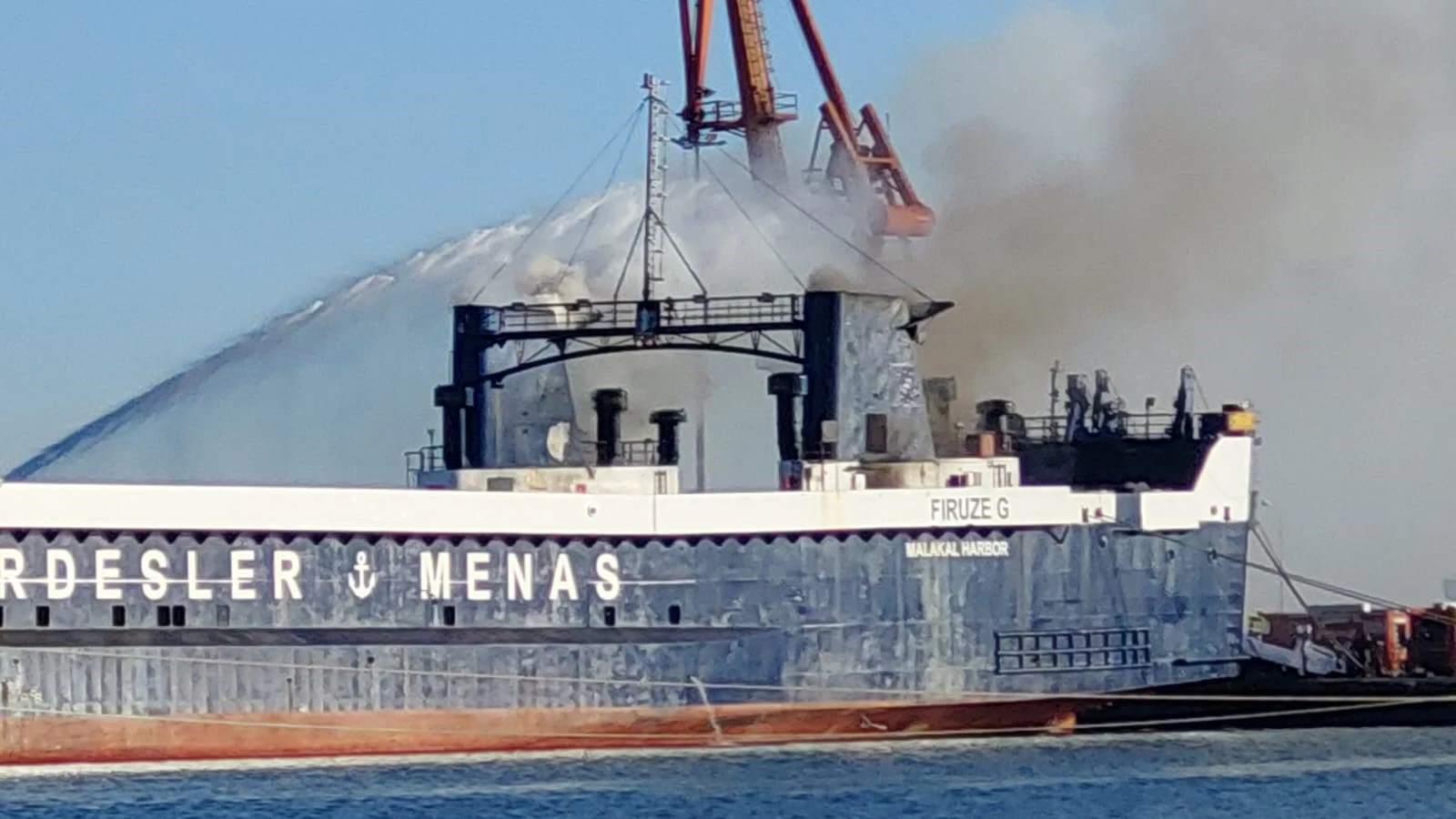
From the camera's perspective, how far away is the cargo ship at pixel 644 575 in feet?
147

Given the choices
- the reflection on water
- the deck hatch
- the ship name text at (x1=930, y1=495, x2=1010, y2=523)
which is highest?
the ship name text at (x1=930, y1=495, x2=1010, y2=523)

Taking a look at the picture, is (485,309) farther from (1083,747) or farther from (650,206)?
(1083,747)

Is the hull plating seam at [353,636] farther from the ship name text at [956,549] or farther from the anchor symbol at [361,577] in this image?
the ship name text at [956,549]

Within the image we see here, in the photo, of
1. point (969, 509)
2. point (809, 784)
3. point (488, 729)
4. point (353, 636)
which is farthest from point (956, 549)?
point (353, 636)

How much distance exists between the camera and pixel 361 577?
46562mm

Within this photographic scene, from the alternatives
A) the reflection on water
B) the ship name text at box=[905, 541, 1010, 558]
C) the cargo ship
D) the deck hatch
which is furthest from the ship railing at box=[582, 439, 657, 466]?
the deck hatch

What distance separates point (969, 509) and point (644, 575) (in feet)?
19.4

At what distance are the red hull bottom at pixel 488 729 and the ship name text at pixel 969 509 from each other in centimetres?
315

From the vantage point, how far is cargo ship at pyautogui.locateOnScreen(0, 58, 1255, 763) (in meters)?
44.8

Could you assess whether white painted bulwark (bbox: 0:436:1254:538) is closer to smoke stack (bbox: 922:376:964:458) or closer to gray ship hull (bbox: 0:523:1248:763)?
gray ship hull (bbox: 0:523:1248:763)

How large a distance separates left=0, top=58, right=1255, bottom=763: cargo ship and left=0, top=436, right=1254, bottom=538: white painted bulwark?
46 millimetres

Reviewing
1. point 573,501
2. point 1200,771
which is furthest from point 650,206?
point 1200,771

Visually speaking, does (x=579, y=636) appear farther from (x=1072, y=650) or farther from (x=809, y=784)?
(x=1072, y=650)

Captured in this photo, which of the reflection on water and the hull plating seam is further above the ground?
the hull plating seam
